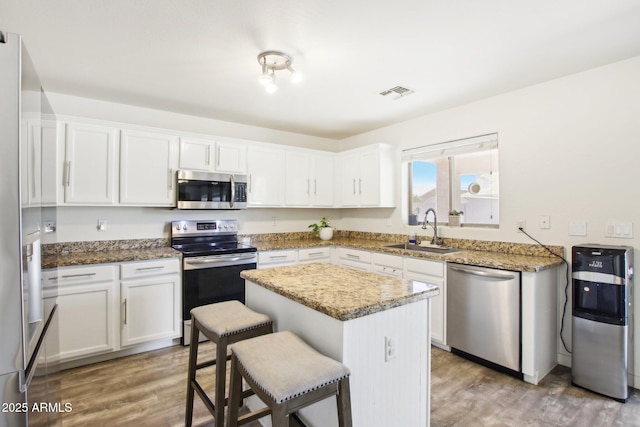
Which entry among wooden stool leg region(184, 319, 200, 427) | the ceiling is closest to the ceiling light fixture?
the ceiling

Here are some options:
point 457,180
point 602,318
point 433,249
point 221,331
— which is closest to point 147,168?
point 221,331

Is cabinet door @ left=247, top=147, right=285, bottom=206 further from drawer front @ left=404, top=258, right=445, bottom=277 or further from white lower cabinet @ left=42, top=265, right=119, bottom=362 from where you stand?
drawer front @ left=404, top=258, right=445, bottom=277

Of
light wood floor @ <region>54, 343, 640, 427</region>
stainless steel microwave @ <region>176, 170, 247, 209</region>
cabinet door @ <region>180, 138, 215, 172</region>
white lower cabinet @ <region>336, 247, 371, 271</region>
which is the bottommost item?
light wood floor @ <region>54, 343, 640, 427</region>

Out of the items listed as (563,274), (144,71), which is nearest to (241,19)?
(144,71)

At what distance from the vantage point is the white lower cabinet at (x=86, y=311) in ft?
8.36

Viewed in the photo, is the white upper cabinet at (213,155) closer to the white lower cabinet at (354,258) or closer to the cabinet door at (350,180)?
the cabinet door at (350,180)

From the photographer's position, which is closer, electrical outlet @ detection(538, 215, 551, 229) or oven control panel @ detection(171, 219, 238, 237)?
electrical outlet @ detection(538, 215, 551, 229)

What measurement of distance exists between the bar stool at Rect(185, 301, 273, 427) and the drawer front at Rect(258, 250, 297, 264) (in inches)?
64.0

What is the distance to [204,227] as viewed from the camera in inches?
147

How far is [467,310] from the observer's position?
8.92 ft

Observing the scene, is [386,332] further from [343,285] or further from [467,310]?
[467,310]

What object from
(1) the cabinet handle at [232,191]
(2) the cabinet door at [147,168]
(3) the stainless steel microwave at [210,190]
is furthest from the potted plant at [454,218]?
(2) the cabinet door at [147,168]

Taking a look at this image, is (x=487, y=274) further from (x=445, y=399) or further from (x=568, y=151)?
(x=568, y=151)

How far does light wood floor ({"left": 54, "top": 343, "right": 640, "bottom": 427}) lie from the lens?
199cm
